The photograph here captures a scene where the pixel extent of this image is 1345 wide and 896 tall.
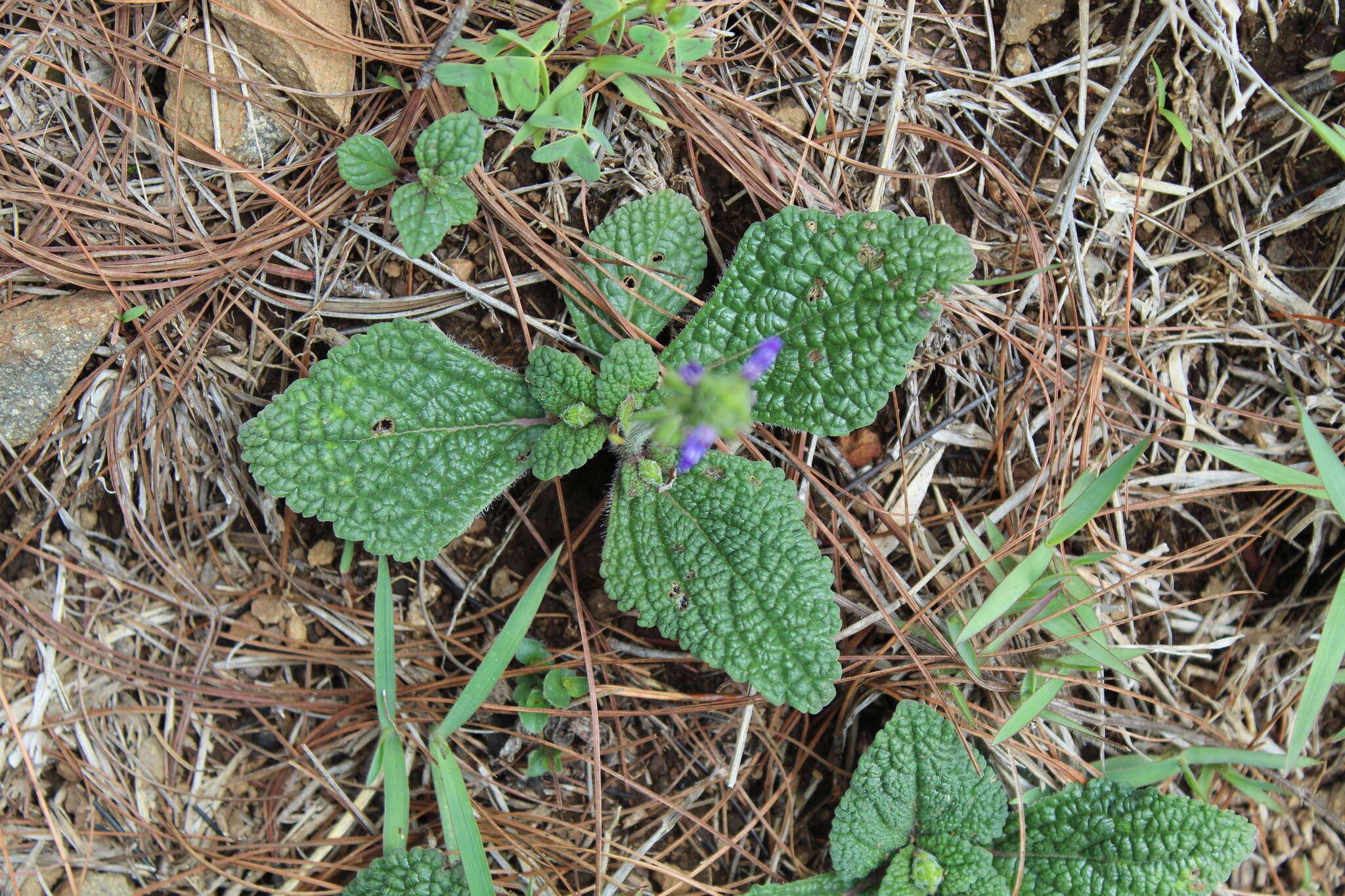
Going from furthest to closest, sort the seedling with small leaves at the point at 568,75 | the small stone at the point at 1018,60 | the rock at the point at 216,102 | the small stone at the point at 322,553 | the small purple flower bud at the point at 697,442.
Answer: the small stone at the point at 1018,60
the small stone at the point at 322,553
the rock at the point at 216,102
the seedling with small leaves at the point at 568,75
the small purple flower bud at the point at 697,442

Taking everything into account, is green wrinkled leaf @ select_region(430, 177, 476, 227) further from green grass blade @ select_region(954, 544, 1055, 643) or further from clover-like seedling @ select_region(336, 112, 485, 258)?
green grass blade @ select_region(954, 544, 1055, 643)

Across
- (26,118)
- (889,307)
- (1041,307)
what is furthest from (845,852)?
(26,118)

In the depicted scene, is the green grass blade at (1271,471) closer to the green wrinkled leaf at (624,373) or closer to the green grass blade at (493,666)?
the green wrinkled leaf at (624,373)

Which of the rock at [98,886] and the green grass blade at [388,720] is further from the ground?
the green grass blade at [388,720]

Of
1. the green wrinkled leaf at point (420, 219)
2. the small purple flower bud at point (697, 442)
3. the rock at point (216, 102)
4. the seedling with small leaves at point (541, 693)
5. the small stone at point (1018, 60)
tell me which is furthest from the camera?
the small stone at point (1018, 60)

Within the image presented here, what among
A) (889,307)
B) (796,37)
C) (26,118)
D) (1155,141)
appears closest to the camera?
(889,307)

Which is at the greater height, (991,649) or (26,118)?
(26,118)

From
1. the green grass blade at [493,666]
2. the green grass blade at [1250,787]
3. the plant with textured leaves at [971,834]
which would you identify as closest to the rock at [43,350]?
the green grass blade at [493,666]

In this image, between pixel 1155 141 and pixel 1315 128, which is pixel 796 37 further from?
pixel 1315 128
